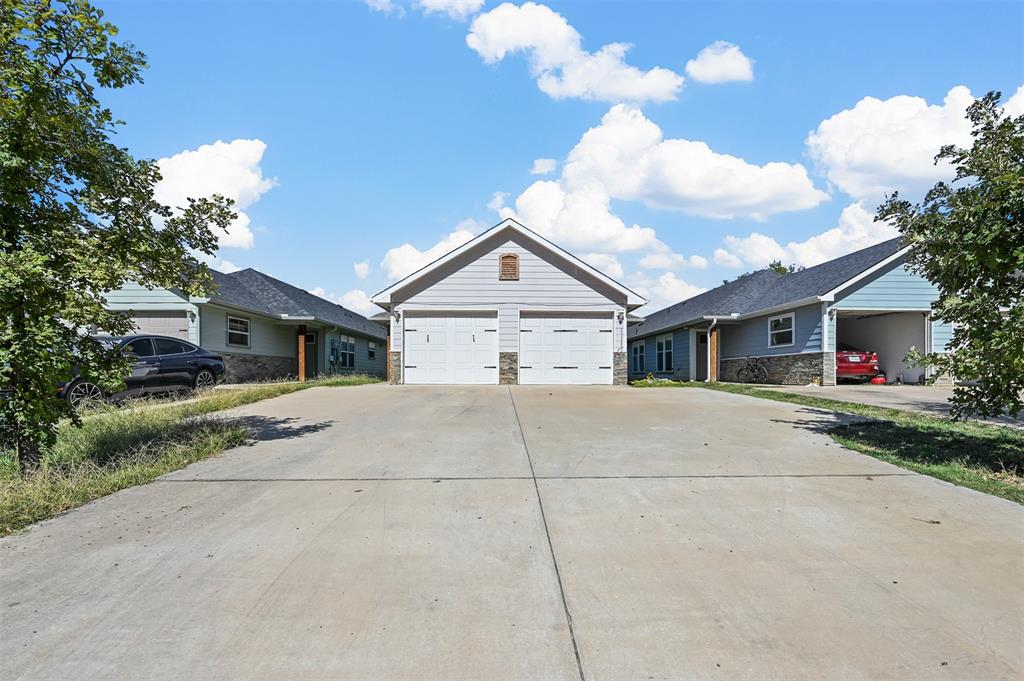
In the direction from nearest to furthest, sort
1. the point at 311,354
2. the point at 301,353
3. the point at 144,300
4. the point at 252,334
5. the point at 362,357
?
the point at 144,300 < the point at 252,334 < the point at 301,353 < the point at 311,354 < the point at 362,357

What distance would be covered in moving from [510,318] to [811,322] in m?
11.0

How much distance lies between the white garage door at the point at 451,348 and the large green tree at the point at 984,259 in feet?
42.6

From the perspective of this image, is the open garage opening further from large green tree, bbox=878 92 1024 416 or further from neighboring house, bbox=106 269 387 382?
neighboring house, bbox=106 269 387 382

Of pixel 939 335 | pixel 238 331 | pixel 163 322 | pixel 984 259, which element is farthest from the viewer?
pixel 238 331

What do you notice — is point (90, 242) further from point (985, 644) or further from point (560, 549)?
point (985, 644)

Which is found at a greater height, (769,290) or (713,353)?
(769,290)

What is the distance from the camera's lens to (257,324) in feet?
70.9

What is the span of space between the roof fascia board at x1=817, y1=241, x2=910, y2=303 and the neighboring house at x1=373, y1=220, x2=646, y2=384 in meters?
6.52

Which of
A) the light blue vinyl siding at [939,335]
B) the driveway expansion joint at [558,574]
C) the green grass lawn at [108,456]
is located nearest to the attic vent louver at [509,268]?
the green grass lawn at [108,456]

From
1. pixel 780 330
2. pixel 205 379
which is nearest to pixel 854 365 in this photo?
pixel 780 330

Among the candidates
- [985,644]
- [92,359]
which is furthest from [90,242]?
[985,644]

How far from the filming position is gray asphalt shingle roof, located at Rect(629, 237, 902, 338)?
1973cm

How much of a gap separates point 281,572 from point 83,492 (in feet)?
9.24

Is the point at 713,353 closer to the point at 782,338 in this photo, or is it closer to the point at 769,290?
the point at 782,338
